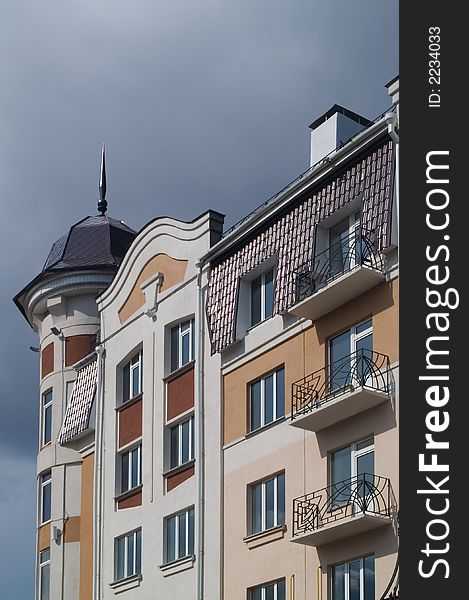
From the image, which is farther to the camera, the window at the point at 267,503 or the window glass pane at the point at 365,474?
the window at the point at 267,503

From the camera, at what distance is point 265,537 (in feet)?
94.5

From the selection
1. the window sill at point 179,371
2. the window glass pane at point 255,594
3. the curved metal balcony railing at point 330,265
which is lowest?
the window glass pane at point 255,594

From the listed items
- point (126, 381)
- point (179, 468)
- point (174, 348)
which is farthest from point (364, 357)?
point (126, 381)

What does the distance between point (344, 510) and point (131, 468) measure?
9863mm

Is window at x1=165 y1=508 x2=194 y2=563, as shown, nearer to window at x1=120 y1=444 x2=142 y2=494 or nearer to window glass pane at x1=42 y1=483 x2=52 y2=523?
window at x1=120 y1=444 x2=142 y2=494

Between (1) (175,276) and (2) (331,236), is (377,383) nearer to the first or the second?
(2) (331,236)

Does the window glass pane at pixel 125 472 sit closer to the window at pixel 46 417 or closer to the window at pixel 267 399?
the window at pixel 46 417

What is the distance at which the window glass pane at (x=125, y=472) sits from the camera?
3531 cm

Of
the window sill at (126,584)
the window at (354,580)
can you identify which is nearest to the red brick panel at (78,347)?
the window sill at (126,584)

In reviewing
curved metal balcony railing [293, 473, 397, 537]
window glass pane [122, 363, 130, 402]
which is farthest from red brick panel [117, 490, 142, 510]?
curved metal balcony railing [293, 473, 397, 537]

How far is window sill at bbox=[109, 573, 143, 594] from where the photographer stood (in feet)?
109

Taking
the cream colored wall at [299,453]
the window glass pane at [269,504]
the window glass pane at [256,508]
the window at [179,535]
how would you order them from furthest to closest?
1. the window at [179,535]
2. the window glass pane at [256,508]
3. the window glass pane at [269,504]
4. the cream colored wall at [299,453]

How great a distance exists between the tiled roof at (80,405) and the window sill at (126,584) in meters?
4.82

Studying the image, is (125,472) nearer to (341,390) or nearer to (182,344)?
(182,344)
